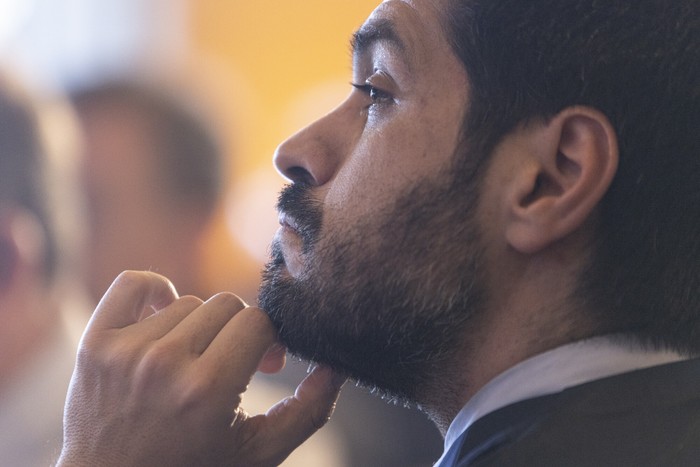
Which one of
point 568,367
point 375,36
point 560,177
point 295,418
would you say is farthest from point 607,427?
point 375,36

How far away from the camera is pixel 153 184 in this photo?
200 cm

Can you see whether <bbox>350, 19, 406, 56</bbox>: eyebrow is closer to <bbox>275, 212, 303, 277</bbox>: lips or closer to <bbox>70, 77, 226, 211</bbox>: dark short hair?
<bbox>275, 212, 303, 277</bbox>: lips

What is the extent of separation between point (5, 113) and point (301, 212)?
828 mm

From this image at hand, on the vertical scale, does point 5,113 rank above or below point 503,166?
above

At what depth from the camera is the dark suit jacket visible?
84cm

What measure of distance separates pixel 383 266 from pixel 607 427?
28cm

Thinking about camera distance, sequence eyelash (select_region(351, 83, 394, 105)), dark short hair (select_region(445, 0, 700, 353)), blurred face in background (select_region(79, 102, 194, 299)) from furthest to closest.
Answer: blurred face in background (select_region(79, 102, 194, 299)) < eyelash (select_region(351, 83, 394, 105)) < dark short hair (select_region(445, 0, 700, 353))

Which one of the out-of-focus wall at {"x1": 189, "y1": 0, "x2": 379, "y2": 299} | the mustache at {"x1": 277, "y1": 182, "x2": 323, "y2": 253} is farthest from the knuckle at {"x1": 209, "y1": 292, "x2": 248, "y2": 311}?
the out-of-focus wall at {"x1": 189, "y1": 0, "x2": 379, "y2": 299}

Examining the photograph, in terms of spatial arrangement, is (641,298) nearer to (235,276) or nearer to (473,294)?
(473,294)

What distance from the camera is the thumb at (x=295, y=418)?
3.46 feet

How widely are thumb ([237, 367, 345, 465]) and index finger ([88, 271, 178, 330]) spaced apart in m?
0.19

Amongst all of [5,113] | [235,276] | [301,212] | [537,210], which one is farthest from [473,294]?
[235,276]

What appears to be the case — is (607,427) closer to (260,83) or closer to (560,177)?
(560,177)

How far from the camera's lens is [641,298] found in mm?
946
